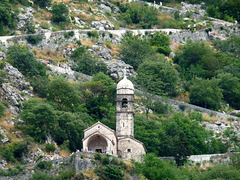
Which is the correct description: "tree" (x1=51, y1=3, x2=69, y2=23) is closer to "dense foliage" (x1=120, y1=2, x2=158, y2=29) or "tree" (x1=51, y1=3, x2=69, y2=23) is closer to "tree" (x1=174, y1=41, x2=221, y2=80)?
"dense foliage" (x1=120, y1=2, x2=158, y2=29)

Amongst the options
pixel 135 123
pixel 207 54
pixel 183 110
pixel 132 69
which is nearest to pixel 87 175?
pixel 135 123

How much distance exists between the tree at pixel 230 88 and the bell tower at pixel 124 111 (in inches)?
1198

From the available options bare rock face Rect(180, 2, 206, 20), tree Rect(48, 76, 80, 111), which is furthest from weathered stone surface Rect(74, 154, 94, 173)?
bare rock face Rect(180, 2, 206, 20)

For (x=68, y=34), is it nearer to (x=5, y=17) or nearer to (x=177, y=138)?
(x=5, y=17)

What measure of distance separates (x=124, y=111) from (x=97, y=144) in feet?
16.7

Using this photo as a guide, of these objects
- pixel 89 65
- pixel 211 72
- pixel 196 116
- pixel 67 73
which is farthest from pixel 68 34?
pixel 196 116

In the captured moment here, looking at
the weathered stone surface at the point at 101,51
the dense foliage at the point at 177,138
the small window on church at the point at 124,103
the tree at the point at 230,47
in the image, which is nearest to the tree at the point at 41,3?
the weathered stone surface at the point at 101,51

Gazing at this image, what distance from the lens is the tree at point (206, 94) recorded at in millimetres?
102875

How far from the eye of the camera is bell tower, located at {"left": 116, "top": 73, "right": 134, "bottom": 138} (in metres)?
78.0

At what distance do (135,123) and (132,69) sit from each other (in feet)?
78.7

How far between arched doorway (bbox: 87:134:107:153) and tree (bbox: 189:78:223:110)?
1190 inches

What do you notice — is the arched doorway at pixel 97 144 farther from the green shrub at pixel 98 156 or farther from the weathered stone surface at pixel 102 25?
the weathered stone surface at pixel 102 25

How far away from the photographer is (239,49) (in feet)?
414

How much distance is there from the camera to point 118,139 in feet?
251
